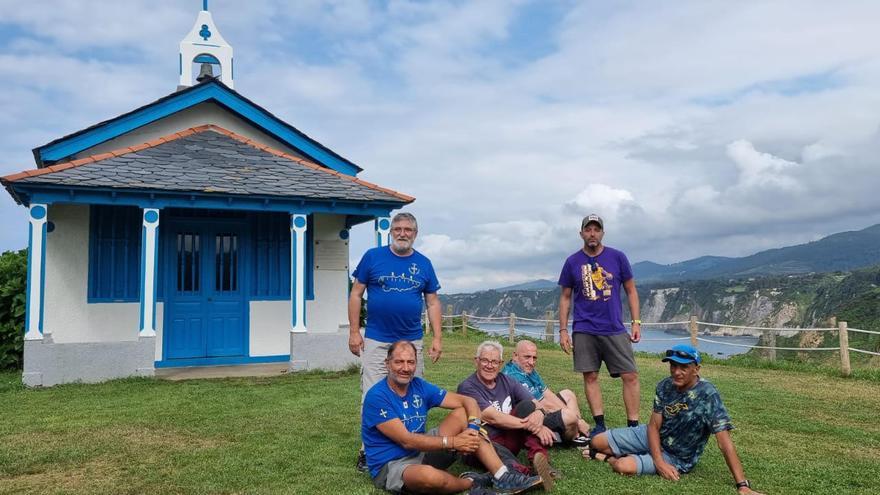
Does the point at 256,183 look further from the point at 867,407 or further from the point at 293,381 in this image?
the point at 867,407

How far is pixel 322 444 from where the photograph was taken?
5398 millimetres

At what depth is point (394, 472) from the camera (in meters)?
3.91

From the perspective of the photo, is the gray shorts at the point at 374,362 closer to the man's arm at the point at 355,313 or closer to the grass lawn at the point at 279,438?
the man's arm at the point at 355,313

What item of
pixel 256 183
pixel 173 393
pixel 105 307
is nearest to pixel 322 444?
pixel 173 393

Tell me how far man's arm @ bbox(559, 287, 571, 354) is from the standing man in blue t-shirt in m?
1.23

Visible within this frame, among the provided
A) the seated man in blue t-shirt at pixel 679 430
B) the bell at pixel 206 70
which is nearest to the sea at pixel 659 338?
the seated man in blue t-shirt at pixel 679 430

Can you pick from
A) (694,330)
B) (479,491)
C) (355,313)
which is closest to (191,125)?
(355,313)

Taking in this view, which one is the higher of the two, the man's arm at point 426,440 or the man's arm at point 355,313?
the man's arm at point 355,313

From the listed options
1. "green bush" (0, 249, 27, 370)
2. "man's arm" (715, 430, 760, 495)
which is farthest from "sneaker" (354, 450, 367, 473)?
"green bush" (0, 249, 27, 370)

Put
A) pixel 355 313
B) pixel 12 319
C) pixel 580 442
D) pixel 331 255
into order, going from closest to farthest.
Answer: pixel 355 313
pixel 580 442
pixel 12 319
pixel 331 255

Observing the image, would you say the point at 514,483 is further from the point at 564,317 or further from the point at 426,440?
the point at 564,317

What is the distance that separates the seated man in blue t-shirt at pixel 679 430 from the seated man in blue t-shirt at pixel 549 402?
1.71ft

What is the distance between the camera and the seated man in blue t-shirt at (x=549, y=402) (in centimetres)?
498

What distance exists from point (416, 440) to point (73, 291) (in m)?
8.06
